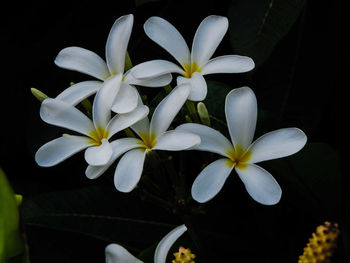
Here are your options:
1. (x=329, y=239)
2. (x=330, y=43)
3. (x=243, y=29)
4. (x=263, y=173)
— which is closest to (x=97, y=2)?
(x=243, y=29)

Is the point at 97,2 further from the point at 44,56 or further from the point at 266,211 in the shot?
the point at 266,211

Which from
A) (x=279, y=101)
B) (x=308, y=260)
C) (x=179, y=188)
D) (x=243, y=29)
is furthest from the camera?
(x=279, y=101)

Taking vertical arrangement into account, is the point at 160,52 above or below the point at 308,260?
above

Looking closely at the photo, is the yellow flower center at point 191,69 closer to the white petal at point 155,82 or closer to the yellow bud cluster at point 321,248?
the white petal at point 155,82

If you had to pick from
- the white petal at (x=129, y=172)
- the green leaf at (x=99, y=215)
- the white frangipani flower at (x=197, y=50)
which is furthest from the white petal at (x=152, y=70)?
the green leaf at (x=99, y=215)

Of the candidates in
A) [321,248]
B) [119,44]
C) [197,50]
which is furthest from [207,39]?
[321,248]

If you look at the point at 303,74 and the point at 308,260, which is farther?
the point at 303,74

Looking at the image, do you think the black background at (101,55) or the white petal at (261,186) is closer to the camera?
the white petal at (261,186)

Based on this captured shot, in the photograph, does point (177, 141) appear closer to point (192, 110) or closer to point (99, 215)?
point (192, 110)
